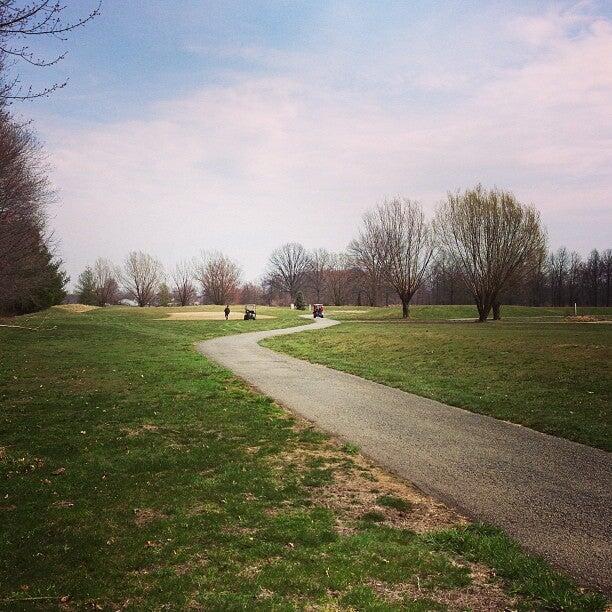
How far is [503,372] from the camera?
13336mm

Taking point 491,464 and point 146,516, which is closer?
point 146,516

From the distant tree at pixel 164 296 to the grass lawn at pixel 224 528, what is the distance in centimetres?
7500

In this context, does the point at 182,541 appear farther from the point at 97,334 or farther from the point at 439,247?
the point at 439,247

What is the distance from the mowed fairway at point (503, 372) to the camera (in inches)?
362

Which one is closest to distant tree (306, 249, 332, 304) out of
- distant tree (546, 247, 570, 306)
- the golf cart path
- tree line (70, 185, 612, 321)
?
tree line (70, 185, 612, 321)

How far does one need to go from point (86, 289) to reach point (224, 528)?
7211 cm

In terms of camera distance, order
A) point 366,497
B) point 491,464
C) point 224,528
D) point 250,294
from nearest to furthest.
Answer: point 224,528 → point 366,497 → point 491,464 → point 250,294

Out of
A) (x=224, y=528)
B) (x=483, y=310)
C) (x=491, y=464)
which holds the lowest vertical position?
(x=491, y=464)

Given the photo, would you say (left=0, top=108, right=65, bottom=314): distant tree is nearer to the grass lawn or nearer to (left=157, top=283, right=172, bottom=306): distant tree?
the grass lawn

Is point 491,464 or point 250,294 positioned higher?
point 250,294

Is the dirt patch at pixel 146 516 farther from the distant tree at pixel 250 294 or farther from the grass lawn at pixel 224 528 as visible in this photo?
the distant tree at pixel 250 294

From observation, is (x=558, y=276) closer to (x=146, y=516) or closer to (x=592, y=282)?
(x=592, y=282)

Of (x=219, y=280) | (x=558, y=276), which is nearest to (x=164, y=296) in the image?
(x=219, y=280)

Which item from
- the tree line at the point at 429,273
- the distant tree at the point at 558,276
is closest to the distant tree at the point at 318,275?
the tree line at the point at 429,273
